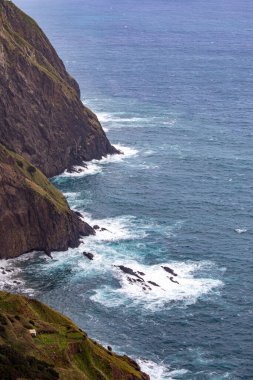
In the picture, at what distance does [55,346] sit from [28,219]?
66155 mm

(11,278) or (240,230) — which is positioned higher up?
(240,230)

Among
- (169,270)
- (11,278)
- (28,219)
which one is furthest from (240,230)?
(11,278)

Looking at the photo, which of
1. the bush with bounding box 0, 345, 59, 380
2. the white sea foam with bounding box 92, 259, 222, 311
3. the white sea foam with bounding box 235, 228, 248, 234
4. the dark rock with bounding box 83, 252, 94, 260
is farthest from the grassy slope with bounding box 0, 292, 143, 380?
the white sea foam with bounding box 235, 228, 248, 234

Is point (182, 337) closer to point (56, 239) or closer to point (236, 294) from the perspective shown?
point (236, 294)

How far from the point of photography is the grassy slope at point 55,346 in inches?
4729

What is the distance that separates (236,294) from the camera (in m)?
170

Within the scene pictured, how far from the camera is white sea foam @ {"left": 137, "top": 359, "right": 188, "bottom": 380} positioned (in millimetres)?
142400

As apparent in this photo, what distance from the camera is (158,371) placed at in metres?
144

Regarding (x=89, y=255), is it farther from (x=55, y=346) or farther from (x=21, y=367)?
(x=21, y=367)

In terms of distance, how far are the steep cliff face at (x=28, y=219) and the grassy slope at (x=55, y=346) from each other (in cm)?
4411

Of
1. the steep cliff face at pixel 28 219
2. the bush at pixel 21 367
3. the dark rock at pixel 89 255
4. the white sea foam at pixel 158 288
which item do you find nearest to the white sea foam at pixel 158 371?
the white sea foam at pixel 158 288

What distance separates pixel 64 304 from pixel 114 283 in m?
13.0

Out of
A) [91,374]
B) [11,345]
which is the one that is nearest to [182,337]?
[91,374]

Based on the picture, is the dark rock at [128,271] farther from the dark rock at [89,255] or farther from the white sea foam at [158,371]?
the white sea foam at [158,371]
